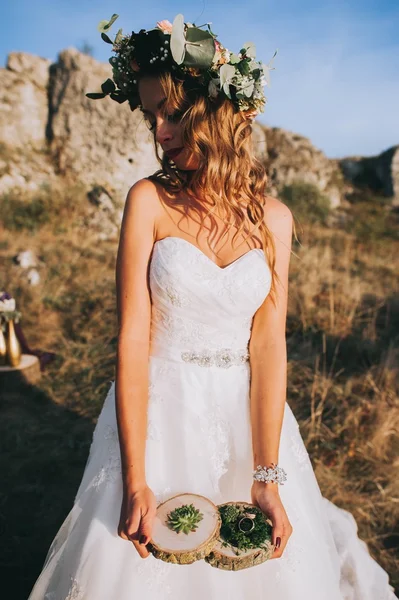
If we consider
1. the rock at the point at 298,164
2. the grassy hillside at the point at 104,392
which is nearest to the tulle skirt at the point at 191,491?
the grassy hillside at the point at 104,392

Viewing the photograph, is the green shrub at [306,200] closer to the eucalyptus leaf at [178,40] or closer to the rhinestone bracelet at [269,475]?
the eucalyptus leaf at [178,40]

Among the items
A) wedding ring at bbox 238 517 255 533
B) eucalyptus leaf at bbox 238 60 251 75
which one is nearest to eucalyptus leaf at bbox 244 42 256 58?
eucalyptus leaf at bbox 238 60 251 75

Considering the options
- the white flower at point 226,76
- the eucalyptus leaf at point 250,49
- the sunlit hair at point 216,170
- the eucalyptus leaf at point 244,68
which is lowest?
the sunlit hair at point 216,170

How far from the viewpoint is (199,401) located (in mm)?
1786

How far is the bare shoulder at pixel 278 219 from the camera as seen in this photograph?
6.44ft

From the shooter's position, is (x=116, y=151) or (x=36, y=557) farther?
(x=116, y=151)

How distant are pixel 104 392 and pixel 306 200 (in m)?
10.5

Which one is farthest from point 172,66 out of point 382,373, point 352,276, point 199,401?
point 352,276

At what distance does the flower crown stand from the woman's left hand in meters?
1.54

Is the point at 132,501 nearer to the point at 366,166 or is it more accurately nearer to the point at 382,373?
the point at 382,373

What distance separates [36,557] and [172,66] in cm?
283

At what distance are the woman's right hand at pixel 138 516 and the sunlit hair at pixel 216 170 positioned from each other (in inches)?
38.8

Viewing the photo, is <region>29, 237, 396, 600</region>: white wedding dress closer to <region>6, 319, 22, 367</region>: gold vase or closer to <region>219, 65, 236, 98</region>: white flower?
<region>219, 65, 236, 98</region>: white flower

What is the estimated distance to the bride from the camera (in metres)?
1.50
